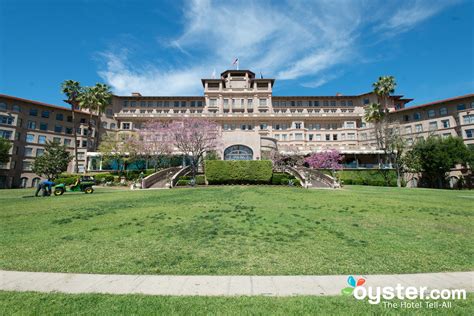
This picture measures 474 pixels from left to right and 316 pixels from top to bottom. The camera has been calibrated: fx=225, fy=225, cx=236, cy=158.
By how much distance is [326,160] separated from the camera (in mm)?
49000

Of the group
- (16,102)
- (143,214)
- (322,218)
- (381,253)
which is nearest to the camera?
(381,253)

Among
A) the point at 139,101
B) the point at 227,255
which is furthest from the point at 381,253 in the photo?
the point at 139,101

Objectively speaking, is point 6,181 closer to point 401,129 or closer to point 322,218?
point 322,218

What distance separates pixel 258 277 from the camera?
4.51m

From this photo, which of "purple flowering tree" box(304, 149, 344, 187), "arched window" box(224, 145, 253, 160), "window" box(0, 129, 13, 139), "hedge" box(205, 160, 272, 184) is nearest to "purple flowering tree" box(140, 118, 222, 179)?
"arched window" box(224, 145, 253, 160)

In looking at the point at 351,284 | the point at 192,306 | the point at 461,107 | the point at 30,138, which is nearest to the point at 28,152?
the point at 30,138

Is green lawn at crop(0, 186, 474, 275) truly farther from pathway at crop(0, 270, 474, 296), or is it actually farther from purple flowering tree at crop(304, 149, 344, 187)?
purple flowering tree at crop(304, 149, 344, 187)

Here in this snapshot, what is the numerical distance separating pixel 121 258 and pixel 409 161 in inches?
2236

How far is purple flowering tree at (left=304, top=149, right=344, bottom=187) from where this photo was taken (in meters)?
48.4

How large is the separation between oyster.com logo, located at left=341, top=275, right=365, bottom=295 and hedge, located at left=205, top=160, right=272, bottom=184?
1144 inches

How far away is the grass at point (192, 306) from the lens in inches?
128

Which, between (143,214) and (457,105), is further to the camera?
(457,105)

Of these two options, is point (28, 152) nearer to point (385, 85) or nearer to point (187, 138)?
point (187, 138)

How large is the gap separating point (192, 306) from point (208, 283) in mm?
847
